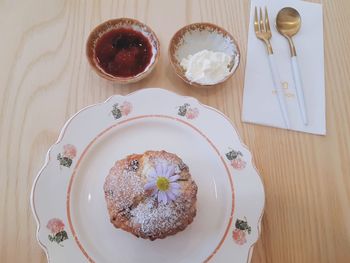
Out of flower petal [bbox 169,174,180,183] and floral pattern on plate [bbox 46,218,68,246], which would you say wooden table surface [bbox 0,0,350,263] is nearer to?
floral pattern on plate [bbox 46,218,68,246]

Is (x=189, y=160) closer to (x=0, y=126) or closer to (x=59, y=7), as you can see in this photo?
(x=0, y=126)

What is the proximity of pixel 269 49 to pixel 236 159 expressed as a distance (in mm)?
597

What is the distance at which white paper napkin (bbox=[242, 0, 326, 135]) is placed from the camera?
52.3 inches

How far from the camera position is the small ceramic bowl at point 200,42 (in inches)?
52.5

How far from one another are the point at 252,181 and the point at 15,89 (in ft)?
3.67

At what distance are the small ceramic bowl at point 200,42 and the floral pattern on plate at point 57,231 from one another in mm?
805

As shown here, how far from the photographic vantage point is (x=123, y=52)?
4.26 ft

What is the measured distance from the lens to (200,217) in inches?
46.1

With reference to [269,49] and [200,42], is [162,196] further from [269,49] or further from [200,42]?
[269,49]

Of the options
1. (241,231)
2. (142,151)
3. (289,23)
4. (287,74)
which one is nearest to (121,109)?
(142,151)

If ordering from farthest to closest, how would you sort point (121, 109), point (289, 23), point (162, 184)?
1. point (289, 23)
2. point (121, 109)
3. point (162, 184)

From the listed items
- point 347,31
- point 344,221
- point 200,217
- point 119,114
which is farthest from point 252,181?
point 347,31

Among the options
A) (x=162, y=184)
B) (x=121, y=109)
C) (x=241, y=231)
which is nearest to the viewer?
(x=162, y=184)

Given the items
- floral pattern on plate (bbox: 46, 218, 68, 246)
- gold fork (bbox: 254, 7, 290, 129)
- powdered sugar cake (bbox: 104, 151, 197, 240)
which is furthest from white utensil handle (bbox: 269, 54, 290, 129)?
floral pattern on plate (bbox: 46, 218, 68, 246)
